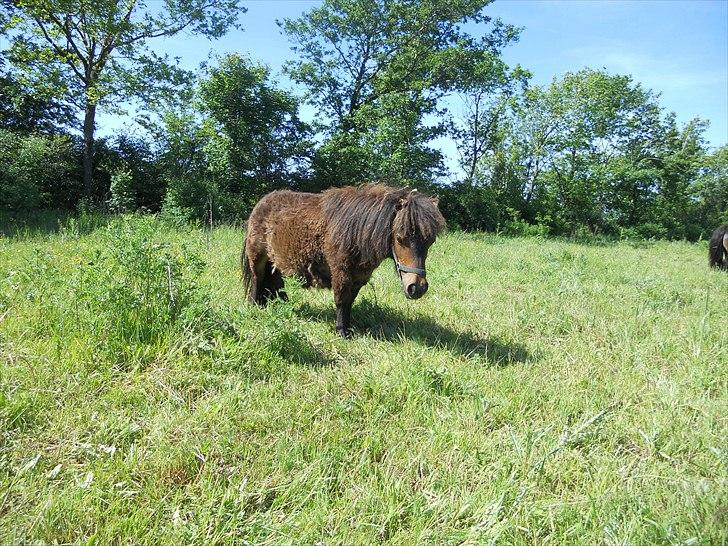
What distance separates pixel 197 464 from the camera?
237 cm

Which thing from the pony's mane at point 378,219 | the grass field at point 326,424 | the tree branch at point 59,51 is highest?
the tree branch at point 59,51

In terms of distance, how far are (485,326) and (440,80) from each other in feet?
59.8

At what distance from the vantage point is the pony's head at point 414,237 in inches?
160

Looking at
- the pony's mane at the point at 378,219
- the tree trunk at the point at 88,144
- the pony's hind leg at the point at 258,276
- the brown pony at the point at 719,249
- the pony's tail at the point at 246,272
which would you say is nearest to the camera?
the pony's mane at the point at 378,219

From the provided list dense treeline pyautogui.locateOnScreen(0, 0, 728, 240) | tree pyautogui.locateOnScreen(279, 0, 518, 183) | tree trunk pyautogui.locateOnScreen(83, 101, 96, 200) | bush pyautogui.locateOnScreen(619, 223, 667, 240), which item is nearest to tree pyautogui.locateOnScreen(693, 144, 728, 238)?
dense treeline pyautogui.locateOnScreen(0, 0, 728, 240)

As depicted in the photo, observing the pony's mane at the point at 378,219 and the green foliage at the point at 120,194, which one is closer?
the pony's mane at the point at 378,219

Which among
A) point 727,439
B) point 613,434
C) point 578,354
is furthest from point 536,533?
point 578,354

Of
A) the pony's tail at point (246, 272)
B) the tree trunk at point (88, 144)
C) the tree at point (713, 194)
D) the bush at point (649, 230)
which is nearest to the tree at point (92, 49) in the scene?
the tree trunk at point (88, 144)

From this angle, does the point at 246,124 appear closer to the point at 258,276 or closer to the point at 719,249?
the point at 258,276

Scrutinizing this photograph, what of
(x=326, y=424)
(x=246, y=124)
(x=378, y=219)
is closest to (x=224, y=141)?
(x=246, y=124)

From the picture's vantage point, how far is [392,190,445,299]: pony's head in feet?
13.4

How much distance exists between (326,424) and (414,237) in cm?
213

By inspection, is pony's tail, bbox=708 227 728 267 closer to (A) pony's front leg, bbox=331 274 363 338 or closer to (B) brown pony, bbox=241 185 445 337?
(B) brown pony, bbox=241 185 445 337

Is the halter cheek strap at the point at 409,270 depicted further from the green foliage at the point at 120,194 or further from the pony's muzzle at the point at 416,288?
the green foliage at the point at 120,194
